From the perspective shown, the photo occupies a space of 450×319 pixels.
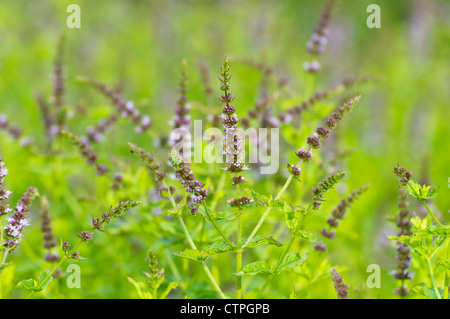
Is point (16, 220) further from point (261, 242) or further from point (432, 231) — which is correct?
point (432, 231)

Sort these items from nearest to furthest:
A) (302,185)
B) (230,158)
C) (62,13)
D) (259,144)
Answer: (230,158)
(259,144)
(302,185)
(62,13)

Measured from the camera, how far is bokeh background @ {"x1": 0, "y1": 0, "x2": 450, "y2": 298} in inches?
123

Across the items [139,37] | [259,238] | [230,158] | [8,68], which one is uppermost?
[139,37]

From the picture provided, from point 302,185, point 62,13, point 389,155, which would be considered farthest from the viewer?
point 62,13

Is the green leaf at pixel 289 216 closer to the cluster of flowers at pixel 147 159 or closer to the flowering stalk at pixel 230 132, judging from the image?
the flowering stalk at pixel 230 132

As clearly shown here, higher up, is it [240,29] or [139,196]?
[240,29]

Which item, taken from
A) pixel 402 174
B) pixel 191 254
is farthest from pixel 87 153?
pixel 402 174

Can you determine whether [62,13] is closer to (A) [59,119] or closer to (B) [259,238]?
(A) [59,119]

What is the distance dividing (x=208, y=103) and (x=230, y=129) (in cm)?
160

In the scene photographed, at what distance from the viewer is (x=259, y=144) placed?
10.1ft

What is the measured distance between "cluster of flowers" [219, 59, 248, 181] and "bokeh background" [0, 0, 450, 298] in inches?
21.3

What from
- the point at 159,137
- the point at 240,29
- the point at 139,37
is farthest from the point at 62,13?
the point at 159,137

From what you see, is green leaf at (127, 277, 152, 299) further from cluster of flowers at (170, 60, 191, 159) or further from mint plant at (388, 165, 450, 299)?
mint plant at (388, 165, 450, 299)
